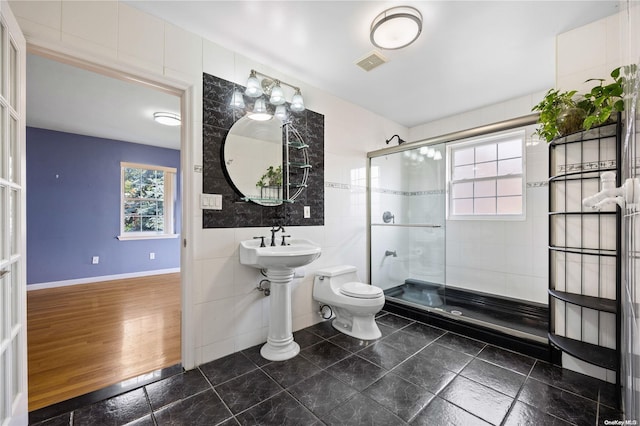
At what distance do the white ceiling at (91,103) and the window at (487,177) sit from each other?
352 centimetres

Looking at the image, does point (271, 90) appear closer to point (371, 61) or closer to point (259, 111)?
point (259, 111)

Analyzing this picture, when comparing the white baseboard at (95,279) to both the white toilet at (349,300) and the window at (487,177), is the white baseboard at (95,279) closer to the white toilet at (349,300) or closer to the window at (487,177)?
the white toilet at (349,300)

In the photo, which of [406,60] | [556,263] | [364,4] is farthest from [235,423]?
[406,60]

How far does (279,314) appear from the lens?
2023 mm

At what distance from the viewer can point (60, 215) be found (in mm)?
4012

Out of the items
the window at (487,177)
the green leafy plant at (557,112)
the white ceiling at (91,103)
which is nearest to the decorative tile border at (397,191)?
the window at (487,177)

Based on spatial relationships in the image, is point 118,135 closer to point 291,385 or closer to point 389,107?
point 389,107

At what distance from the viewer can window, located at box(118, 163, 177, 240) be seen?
4.64 meters

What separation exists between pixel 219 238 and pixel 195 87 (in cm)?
110

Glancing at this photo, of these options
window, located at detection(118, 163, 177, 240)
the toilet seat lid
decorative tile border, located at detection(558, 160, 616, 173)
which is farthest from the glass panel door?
window, located at detection(118, 163, 177, 240)

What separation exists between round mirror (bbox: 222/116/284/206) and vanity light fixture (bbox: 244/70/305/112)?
0.17m

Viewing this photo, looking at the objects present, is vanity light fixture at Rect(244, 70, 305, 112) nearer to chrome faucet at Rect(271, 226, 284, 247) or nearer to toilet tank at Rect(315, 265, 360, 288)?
chrome faucet at Rect(271, 226, 284, 247)

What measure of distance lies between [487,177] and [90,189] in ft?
19.0

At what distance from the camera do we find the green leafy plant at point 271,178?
2242 millimetres
